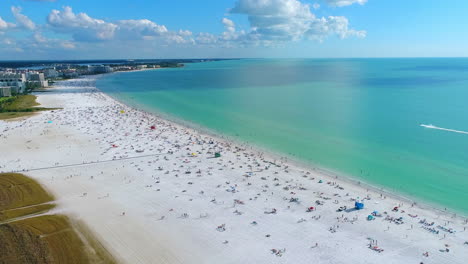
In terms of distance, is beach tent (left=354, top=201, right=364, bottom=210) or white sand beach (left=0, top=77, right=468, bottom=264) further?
beach tent (left=354, top=201, right=364, bottom=210)

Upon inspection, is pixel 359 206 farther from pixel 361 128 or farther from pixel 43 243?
pixel 361 128

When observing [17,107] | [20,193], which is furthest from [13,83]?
[20,193]

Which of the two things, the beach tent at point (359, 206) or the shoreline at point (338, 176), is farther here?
the shoreline at point (338, 176)

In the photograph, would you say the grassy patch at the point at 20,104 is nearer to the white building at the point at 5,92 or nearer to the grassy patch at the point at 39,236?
the white building at the point at 5,92

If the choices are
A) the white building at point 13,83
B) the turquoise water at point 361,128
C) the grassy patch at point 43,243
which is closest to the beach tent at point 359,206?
the turquoise water at point 361,128

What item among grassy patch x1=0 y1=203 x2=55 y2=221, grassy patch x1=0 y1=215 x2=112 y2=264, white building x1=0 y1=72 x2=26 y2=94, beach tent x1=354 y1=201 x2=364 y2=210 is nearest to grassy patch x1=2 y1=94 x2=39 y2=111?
white building x1=0 y1=72 x2=26 y2=94

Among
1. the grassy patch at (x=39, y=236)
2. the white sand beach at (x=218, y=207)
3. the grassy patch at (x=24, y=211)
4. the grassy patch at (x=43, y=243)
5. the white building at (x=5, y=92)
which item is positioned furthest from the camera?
the white building at (x=5, y=92)

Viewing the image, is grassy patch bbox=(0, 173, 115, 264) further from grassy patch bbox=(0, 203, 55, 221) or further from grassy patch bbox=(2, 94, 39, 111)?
grassy patch bbox=(2, 94, 39, 111)
